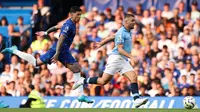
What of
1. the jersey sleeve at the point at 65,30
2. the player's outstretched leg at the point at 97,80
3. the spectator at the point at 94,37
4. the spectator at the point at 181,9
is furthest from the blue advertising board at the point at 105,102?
the spectator at the point at 181,9

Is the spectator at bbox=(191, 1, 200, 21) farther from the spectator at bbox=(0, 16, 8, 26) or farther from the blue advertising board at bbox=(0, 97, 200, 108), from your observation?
the spectator at bbox=(0, 16, 8, 26)

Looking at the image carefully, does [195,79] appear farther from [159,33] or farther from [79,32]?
[79,32]

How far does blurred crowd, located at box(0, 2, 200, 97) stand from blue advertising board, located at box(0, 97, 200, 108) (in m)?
0.96

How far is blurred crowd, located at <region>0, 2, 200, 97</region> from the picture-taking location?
21672mm

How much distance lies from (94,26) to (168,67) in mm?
3080

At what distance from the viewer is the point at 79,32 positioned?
24203 mm

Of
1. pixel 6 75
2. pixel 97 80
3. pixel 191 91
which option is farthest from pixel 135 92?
pixel 6 75

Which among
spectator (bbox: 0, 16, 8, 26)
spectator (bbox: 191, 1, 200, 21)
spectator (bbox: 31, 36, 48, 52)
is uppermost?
spectator (bbox: 0, 16, 8, 26)

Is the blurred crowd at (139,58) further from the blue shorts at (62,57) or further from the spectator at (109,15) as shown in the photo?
the blue shorts at (62,57)

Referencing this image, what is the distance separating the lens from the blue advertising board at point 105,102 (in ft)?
66.1

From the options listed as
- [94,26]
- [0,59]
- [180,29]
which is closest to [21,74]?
[0,59]

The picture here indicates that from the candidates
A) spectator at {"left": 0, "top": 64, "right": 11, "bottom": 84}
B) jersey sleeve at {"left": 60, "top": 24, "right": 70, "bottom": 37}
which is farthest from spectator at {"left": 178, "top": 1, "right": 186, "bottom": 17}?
jersey sleeve at {"left": 60, "top": 24, "right": 70, "bottom": 37}

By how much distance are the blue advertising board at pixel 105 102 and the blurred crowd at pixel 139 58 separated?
0.96 m

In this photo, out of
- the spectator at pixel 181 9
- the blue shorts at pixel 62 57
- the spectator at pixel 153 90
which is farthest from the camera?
the spectator at pixel 181 9
